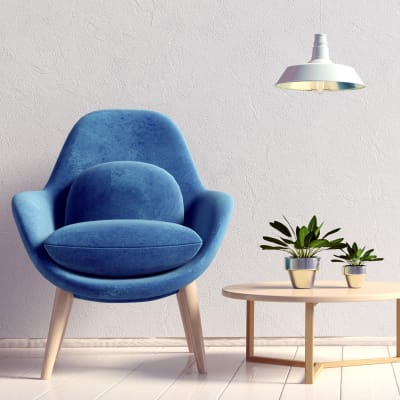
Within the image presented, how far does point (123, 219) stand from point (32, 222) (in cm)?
33

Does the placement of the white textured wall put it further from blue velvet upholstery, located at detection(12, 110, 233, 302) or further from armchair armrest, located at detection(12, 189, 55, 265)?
armchair armrest, located at detection(12, 189, 55, 265)

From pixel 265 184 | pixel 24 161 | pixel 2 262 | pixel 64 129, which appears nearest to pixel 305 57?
pixel 265 184

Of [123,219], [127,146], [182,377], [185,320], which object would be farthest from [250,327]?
[127,146]

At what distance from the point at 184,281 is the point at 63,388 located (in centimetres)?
47

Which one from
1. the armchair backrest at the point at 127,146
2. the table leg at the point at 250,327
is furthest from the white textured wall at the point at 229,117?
the table leg at the point at 250,327

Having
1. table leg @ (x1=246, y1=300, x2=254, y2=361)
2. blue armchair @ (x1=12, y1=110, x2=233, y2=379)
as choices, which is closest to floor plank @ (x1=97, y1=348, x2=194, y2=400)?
blue armchair @ (x1=12, y1=110, x2=233, y2=379)

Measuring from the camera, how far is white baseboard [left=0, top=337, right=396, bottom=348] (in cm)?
309

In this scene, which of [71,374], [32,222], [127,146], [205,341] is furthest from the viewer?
[205,341]

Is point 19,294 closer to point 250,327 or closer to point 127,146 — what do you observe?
point 127,146

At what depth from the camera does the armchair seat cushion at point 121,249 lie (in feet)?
7.66

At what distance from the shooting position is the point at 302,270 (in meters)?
2.47

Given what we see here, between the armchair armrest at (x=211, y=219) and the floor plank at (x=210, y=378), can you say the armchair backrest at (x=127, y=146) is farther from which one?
the floor plank at (x=210, y=378)

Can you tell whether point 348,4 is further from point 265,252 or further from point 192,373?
point 192,373

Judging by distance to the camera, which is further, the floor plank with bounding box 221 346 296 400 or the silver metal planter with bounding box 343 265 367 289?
the silver metal planter with bounding box 343 265 367 289
